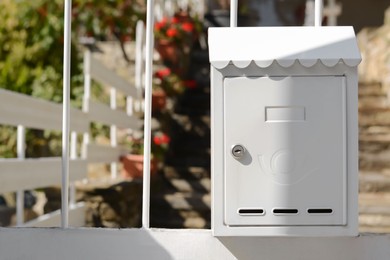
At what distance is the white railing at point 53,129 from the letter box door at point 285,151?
4.42 ft

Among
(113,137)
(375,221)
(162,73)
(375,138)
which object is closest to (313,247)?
(375,221)

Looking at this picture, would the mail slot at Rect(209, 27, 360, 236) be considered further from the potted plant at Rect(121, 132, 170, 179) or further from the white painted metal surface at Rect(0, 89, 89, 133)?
the potted plant at Rect(121, 132, 170, 179)

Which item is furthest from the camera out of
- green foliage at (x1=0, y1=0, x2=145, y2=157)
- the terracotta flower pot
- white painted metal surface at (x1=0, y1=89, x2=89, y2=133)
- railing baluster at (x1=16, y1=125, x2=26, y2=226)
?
green foliage at (x1=0, y1=0, x2=145, y2=157)

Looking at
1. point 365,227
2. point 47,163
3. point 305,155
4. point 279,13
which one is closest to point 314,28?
point 305,155

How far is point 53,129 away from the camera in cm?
354

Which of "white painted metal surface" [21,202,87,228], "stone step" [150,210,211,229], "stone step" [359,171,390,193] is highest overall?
"stone step" [359,171,390,193]

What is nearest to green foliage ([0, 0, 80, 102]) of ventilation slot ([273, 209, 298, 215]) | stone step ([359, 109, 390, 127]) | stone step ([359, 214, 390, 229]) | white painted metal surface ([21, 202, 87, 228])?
white painted metal surface ([21, 202, 87, 228])

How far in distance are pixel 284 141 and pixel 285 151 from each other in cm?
2

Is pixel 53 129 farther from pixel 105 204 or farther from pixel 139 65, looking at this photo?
pixel 139 65

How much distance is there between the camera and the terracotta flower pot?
16.0 ft

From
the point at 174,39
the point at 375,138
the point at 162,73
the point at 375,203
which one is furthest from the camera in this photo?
the point at 174,39

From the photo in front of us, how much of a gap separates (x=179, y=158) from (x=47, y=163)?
89.4 inches

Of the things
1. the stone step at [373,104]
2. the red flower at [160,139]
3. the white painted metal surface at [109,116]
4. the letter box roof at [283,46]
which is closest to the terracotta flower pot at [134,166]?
the red flower at [160,139]

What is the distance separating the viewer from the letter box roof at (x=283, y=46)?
1563 millimetres
